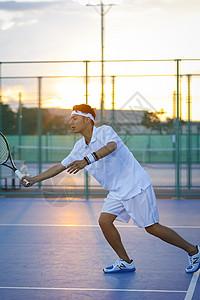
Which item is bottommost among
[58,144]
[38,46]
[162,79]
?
[58,144]

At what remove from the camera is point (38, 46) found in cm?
1570

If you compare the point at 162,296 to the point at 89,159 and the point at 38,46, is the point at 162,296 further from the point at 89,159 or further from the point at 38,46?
the point at 38,46

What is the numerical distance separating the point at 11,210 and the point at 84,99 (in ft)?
10.2

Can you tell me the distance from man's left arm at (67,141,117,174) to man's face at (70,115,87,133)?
0.35 meters

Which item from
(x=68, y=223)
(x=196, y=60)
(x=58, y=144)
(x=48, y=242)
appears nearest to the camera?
(x=48, y=242)

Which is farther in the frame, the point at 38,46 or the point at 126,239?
the point at 38,46

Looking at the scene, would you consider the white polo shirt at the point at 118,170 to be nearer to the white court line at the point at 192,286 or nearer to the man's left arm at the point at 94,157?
the man's left arm at the point at 94,157

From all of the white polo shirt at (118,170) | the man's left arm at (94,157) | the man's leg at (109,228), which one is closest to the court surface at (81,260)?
the man's leg at (109,228)

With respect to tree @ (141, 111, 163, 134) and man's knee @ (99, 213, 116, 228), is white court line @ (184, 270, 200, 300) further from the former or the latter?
tree @ (141, 111, 163, 134)

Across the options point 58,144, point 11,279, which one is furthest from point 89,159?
point 58,144

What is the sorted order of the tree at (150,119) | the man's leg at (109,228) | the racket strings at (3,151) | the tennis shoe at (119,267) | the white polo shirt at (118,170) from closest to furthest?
the white polo shirt at (118,170)
the man's leg at (109,228)
the tennis shoe at (119,267)
the racket strings at (3,151)
the tree at (150,119)

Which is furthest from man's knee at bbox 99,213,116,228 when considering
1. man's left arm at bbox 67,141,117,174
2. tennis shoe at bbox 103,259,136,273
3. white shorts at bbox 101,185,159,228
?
man's left arm at bbox 67,141,117,174

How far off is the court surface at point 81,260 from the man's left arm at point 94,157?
1121 millimetres

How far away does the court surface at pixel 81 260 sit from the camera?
503 centimetres
